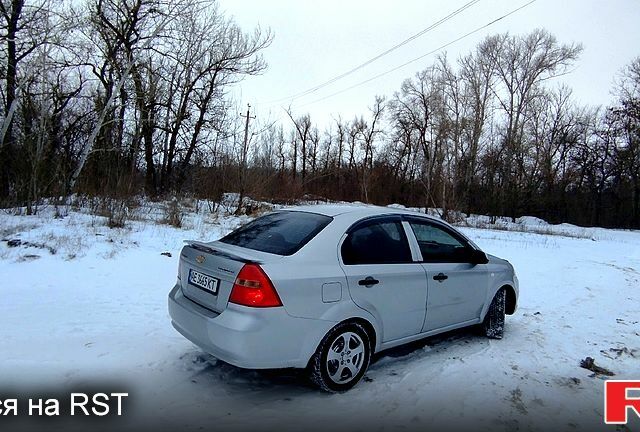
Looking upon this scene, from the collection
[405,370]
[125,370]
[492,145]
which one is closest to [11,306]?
[125,370]

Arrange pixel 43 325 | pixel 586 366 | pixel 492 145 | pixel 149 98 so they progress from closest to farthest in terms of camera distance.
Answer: pixel 586 366, pixel 43 325, pixel 149 98, pixel 492 145

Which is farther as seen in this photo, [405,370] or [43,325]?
[43,325]

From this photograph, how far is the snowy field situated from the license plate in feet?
2.71

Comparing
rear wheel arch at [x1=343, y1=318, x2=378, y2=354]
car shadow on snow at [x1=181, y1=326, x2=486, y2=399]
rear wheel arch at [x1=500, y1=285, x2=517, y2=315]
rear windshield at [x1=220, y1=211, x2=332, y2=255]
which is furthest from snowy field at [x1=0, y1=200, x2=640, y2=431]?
rear windshield at [x1=220, y1=211, x2=332, y2=255]

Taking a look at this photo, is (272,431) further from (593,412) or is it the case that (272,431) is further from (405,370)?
(593,412)

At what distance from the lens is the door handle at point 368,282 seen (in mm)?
3412

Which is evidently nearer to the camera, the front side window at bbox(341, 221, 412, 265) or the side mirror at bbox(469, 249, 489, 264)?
the front side window at bbox(341, 221, 412, 265)

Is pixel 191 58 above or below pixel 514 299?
above

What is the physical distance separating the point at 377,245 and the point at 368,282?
0.42m

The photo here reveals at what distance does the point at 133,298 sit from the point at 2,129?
12372 millimetres

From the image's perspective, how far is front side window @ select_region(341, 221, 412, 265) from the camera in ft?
11.5

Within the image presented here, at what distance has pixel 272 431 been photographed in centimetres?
276

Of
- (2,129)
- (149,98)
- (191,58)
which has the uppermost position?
(191,58)

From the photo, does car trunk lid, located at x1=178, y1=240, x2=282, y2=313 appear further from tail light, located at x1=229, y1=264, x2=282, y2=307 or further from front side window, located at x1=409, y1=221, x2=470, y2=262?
front side window, located at x1=409, y1=221, x2=470, y2=262
